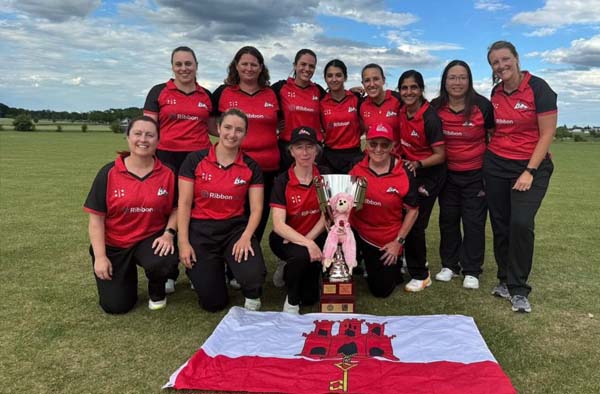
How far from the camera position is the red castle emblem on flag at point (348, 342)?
3445mm

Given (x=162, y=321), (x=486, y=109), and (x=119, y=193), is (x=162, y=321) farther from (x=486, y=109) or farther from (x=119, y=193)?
(x=486, y=109)

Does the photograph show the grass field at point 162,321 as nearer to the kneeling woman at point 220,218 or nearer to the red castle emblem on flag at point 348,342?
the kneeling woman at point 220,218

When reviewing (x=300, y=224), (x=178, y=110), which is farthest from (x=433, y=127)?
(x=178, y=110)

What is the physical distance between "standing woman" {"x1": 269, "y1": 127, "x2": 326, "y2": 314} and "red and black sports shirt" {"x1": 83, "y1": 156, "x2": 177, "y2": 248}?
1.01 meters

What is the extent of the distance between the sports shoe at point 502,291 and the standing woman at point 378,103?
175cm

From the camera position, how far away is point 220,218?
15.0 ft

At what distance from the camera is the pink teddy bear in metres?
4.37

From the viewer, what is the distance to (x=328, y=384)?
10.1 ft

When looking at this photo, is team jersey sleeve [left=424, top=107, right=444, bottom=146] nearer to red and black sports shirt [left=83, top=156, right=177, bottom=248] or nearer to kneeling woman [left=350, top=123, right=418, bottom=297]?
kneeling woman [left=350, top=123, right=418, bottom=297]

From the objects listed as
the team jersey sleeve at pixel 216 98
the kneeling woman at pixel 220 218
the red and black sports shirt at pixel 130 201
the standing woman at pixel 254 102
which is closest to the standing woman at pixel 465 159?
the standing woman at pixel 254 102

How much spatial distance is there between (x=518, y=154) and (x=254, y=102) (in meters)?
2.63

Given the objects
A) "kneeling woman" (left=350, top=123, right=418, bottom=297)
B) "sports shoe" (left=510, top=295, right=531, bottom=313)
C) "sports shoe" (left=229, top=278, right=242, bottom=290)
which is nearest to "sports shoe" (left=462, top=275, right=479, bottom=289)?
"sports shoe" (left=510, top=295, right=531, bottom=313)

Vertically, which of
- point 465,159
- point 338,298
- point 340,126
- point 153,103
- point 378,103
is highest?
point 378,103

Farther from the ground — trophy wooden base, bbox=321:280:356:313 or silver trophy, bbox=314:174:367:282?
silver trophy, bbox=314:174:367:282
